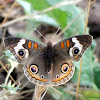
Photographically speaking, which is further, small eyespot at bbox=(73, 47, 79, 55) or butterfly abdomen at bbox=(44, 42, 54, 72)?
butterfly abdomen at bbox=(44, 42, 54, 72)

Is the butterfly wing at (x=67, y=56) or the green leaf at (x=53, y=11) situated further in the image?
the green leaf at (x=53, y=11)

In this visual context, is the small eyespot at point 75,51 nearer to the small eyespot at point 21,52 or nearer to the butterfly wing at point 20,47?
Answer: the butterfly wing at point 20,47

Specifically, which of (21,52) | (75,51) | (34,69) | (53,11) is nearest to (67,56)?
(75,51)

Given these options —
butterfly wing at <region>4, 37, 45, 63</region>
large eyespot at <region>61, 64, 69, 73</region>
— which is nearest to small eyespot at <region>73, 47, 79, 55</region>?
large eyespot at <region>61, 64, 69, 73</region>

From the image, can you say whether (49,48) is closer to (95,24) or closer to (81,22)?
(81,22)

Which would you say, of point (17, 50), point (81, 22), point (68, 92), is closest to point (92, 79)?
point (68, 92)

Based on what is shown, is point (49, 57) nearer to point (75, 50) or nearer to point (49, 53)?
point (49, 53)

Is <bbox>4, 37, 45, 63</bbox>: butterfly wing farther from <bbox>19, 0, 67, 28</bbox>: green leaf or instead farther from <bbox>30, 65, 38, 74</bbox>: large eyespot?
<bbox>19, 0, 67, 28</bbox>: green leaf

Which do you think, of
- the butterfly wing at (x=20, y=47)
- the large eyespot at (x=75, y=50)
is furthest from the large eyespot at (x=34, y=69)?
the large eyespot at (x=75, y=50)
